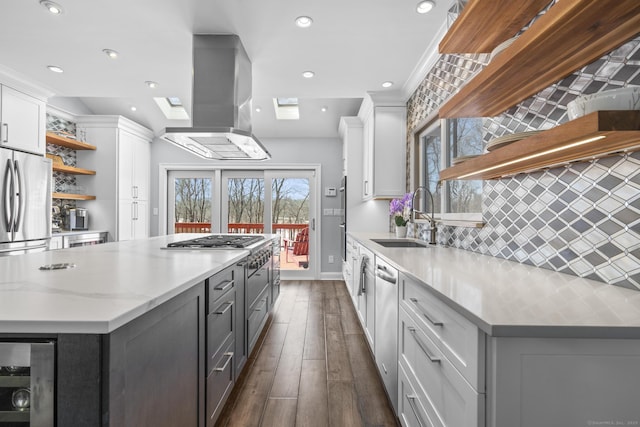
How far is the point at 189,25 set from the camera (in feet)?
7.57

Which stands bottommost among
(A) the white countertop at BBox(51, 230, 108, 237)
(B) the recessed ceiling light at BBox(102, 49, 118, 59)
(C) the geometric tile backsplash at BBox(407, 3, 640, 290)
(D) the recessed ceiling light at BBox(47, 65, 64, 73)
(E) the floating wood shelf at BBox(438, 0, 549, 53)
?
(A) the white countertop at BBox(51, 230, 108, 237)

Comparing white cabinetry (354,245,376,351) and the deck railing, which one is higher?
the deck railing

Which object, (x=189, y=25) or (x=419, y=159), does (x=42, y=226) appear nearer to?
(x=189, y=25)

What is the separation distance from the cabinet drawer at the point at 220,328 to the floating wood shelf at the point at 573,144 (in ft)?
4.58

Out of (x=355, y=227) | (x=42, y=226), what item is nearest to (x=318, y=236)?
(x=355, y=227)

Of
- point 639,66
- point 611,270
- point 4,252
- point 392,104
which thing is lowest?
point 4,252

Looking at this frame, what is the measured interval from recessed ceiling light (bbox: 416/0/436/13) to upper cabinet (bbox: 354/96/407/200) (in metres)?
1.47

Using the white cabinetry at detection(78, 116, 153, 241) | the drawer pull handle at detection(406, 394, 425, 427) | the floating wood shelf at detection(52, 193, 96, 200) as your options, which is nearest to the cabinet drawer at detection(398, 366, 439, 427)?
the drawer pull handle at detection(406, 394, 425, 427)

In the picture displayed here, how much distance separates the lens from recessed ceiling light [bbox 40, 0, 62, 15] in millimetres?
2064

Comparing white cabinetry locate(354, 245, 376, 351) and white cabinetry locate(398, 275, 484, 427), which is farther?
white cabinetry locate(354, 245, 376, 351)

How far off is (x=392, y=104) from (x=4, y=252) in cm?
429

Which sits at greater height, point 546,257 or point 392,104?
point 392,104

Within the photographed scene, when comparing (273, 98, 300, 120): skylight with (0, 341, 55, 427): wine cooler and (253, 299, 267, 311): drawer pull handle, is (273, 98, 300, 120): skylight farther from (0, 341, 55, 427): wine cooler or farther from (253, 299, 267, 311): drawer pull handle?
(0, 341, 55, 427): wine cooler

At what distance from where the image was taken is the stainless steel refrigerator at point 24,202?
3107 mm
